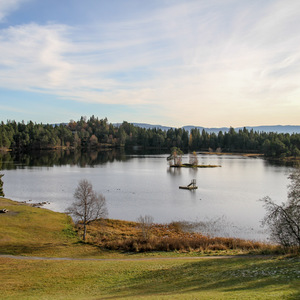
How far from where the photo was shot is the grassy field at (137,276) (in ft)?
52.3

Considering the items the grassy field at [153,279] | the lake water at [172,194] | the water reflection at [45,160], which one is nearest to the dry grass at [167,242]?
the lake water at [172,194]

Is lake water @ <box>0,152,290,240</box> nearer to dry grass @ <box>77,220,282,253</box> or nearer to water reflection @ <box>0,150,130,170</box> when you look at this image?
dry grass @ <box>77,220,282,253</box>

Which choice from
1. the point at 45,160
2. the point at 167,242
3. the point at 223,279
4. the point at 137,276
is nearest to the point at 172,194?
the point at 167,242

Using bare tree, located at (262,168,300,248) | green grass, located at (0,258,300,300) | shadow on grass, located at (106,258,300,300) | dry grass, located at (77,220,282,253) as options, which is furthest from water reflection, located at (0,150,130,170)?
bare tree, located at (262,168,300,248)

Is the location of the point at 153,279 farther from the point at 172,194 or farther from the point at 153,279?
the point at 172,194

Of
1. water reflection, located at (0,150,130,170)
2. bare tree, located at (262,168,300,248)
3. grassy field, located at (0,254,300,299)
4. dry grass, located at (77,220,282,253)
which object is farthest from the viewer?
water reflection, located at (0,150,130,170)

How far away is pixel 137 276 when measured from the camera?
2092 centimetres

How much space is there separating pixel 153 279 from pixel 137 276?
1.44 m

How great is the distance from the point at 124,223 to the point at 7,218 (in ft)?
52.6

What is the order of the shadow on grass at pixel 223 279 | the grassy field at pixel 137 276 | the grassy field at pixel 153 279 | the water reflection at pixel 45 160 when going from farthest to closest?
the water reflection at pixel 45 160, the grassy field at pixel 137 276, the shadow on grass at pixel 223 279, the grassy field at pixel 153 279

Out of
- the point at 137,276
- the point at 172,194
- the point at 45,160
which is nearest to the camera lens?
the point at 137,276

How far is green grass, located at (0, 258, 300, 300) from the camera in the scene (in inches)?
613

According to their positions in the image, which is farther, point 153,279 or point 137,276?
point 137,276

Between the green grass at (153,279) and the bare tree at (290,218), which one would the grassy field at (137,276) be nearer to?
the green grass at (153,279)
